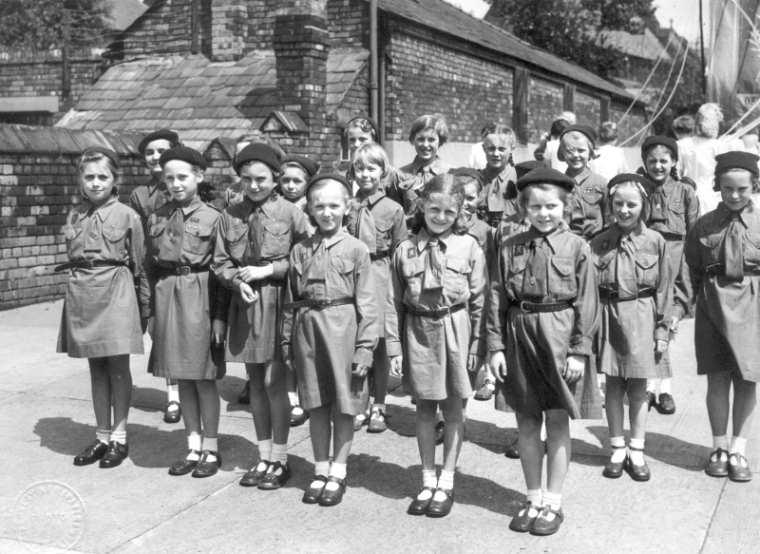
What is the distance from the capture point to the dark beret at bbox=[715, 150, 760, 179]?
4.84 m

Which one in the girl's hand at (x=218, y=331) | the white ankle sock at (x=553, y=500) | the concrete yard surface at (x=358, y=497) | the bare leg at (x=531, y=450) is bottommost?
the concrete yard surface at (x=358, y=497)

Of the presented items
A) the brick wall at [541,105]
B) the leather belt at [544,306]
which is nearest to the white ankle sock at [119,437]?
the leather belt at [544,306]

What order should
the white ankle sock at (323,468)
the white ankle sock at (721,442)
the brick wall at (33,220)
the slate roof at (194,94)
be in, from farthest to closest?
the slate roof at (194,94) < the brick wall at (33,220) < the white ankle sock at (721,442) < the white ankle sock at (323,468)

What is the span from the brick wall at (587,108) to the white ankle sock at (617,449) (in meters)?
23.0

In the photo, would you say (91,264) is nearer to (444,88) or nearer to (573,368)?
(573,368)

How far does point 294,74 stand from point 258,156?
9.24 metres

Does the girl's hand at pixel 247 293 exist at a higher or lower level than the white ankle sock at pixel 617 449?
higher

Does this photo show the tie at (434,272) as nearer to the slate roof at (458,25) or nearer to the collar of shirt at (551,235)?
the collar of shirt at (551,235)

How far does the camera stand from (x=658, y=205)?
20.2 ft

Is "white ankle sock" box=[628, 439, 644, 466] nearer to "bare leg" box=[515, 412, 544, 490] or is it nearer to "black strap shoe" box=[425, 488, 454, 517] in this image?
"bare leg" box=[515, 412, 544, 490]

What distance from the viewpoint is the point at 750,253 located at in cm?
488

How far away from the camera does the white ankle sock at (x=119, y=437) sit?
5.31 m

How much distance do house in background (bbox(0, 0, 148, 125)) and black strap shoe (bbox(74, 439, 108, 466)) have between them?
14.6 m

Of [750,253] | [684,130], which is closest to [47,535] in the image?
[750,253]
